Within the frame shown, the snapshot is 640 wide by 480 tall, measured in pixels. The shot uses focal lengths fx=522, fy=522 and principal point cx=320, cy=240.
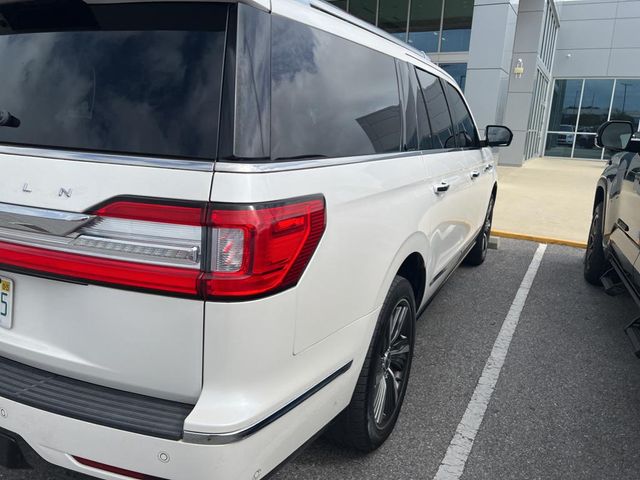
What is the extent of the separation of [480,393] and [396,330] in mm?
965

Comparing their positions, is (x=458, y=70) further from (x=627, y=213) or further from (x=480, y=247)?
(x=627, y=213)

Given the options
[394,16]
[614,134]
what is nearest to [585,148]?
[394,16]

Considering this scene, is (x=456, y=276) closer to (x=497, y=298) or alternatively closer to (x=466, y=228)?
(x=497, y=298)

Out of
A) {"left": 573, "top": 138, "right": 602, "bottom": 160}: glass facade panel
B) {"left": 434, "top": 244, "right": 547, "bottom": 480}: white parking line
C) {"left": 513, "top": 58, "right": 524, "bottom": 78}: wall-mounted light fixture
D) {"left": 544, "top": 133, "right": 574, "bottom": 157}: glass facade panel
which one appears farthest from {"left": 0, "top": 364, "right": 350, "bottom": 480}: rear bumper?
{"left": 544, "top": 133, "right": 574, "bottom": 157}: glass facade panel

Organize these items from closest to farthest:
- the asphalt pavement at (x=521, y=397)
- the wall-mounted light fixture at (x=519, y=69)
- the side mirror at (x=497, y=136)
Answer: the asphalt pavement at (x=521, y=397) → the side mirror at (x=497, y=136) → the wall-mounted light fixture at (x=519, y=69)

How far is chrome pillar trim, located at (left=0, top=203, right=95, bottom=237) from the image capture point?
4.99 ft

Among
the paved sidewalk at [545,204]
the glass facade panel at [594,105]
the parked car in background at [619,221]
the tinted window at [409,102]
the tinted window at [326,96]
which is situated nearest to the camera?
the tinted window at [326,96]

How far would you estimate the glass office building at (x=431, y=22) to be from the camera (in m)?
16.2

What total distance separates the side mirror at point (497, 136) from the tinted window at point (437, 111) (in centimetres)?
143

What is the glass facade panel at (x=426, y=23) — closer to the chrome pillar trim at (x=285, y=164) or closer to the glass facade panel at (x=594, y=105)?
the glass facade panel at (x=594, y=105)

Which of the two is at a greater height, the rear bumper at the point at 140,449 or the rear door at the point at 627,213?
the rear door at the point at 627,213

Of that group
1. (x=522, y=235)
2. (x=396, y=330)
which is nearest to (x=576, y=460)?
(x=396, y=330)

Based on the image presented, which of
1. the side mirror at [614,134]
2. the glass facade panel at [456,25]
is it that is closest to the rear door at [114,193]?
the side mirror at [614,134]

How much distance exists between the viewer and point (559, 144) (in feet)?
85.7
